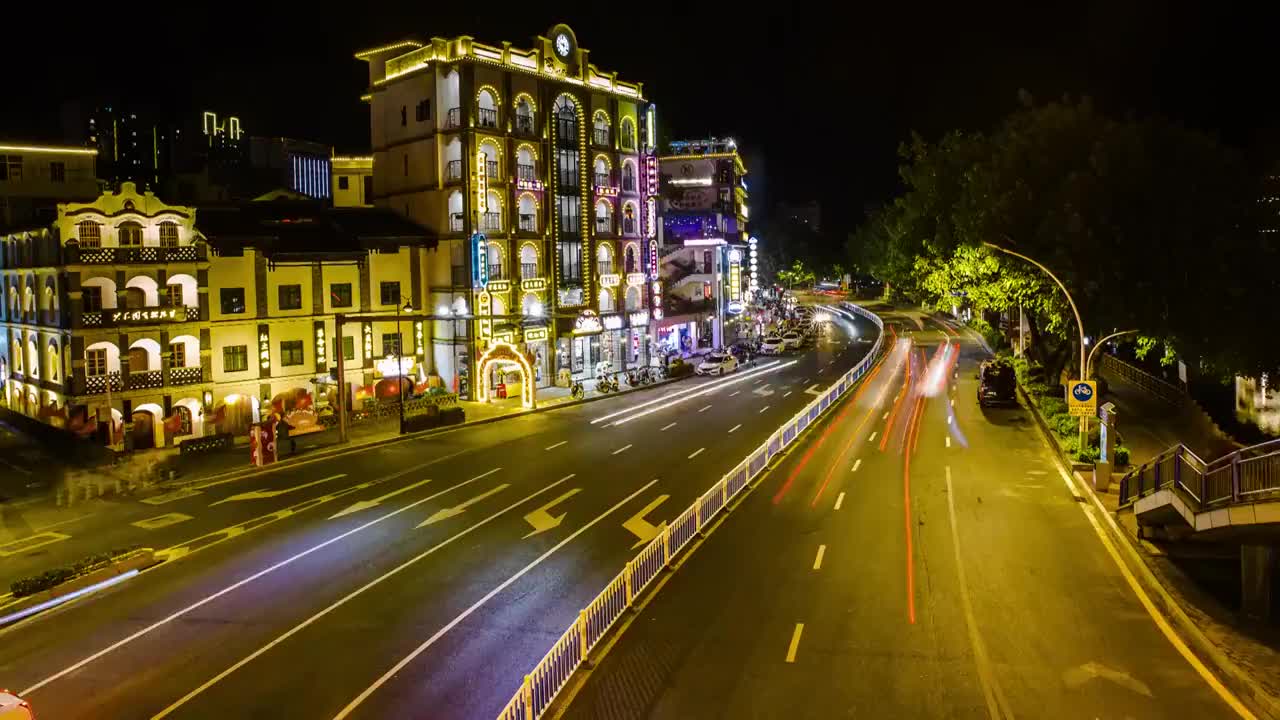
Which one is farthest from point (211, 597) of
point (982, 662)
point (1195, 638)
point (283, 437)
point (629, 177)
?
point (629, 177)

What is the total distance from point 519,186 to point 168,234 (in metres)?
20.0

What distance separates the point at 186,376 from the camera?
133 ft

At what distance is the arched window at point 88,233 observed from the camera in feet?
126

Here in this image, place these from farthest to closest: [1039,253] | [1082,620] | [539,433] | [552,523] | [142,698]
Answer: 1. [539,433]
2. [1039,253]
3. [552,523]
4. [1082,620]
5. [142,698]

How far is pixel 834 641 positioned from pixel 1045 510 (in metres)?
12.7

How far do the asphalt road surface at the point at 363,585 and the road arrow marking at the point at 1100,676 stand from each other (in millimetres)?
8953

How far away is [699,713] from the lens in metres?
13.5

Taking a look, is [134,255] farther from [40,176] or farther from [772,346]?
[772,346]

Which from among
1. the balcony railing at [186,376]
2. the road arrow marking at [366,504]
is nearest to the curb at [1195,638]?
the road arrow marking at [366,504]

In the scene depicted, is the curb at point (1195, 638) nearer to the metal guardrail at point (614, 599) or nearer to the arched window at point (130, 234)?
the metal guardrail at point (614, 599)

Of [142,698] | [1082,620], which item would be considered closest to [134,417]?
[142,698]

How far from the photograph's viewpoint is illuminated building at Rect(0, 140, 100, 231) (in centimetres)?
5069

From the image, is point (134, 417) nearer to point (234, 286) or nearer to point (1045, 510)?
point (234, 286)

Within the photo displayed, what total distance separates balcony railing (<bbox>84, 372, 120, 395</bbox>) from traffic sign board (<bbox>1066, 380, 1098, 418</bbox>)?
1483 inches
